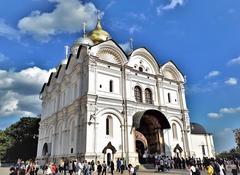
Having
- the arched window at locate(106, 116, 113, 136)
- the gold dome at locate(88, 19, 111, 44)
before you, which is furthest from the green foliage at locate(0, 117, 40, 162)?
the arched window at locate(106, 116, 113, 136)

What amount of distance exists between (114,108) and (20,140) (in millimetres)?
27361

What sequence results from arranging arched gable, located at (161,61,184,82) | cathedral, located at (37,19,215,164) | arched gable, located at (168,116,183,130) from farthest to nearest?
arched gable, located at (161,61,184,82) < arched gable, located at (168,116,183,130) < cathedral, located at (37,19,215,164)

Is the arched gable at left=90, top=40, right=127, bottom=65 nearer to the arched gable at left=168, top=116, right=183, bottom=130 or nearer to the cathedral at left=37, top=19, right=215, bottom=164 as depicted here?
the cathedral at left=37, top=19, right=215, bottom=164

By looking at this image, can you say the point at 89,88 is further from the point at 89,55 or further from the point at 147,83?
the point at 147,83

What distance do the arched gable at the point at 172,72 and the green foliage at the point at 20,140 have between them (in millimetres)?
27233

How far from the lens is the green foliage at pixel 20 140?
1633 inches

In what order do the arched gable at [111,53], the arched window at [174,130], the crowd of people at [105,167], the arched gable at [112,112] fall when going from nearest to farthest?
1. the crowd of people at [105,167]
2. the arched gable at [112,112]
3. the arched gable at [111,53]
4. the arched window at [174,130]

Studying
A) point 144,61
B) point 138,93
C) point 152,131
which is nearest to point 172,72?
point 144,61

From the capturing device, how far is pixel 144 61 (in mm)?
28797

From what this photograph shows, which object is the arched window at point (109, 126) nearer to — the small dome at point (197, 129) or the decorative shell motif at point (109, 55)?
the decorative shell motif at point (109, 55)

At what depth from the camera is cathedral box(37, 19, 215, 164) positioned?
878 inches

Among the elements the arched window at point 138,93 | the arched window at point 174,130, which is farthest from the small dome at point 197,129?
the arched window at point 138,93

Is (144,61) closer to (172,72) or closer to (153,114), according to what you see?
(172,72)

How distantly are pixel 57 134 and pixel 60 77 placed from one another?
25.0 ft
